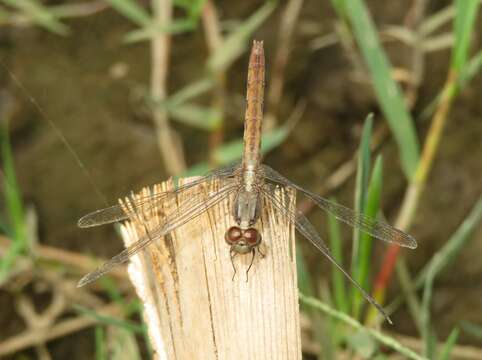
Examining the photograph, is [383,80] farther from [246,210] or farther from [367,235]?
[246,210]

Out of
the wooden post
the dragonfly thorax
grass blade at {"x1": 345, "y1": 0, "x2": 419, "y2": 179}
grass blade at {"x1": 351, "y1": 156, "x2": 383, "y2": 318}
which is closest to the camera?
the wooden post

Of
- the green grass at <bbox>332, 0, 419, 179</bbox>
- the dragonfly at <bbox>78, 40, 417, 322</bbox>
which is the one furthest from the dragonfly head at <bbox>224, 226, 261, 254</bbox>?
the green grass at <bbox>332, 0, 419, 179</bbox>

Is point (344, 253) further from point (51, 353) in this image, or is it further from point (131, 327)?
point (51, 353)

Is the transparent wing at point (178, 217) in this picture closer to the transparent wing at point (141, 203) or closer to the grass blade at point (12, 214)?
the transparent wing at point (141, 203)

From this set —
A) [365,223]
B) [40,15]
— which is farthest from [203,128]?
[365,223]

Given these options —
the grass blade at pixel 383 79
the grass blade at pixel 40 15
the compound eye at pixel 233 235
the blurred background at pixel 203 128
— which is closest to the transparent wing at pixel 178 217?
the compound eye at pixel 233 235

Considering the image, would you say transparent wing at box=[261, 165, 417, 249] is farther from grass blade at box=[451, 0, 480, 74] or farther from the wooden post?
grass blade at box=[451, 0, 480, 74]

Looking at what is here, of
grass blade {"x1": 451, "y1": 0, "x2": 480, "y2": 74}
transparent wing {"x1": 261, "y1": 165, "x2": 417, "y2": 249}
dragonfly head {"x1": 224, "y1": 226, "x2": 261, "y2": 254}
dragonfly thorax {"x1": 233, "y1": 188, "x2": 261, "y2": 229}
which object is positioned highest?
grass blade {"x1": 451, "y1": 0, "x2": 480, "y2": 74}
